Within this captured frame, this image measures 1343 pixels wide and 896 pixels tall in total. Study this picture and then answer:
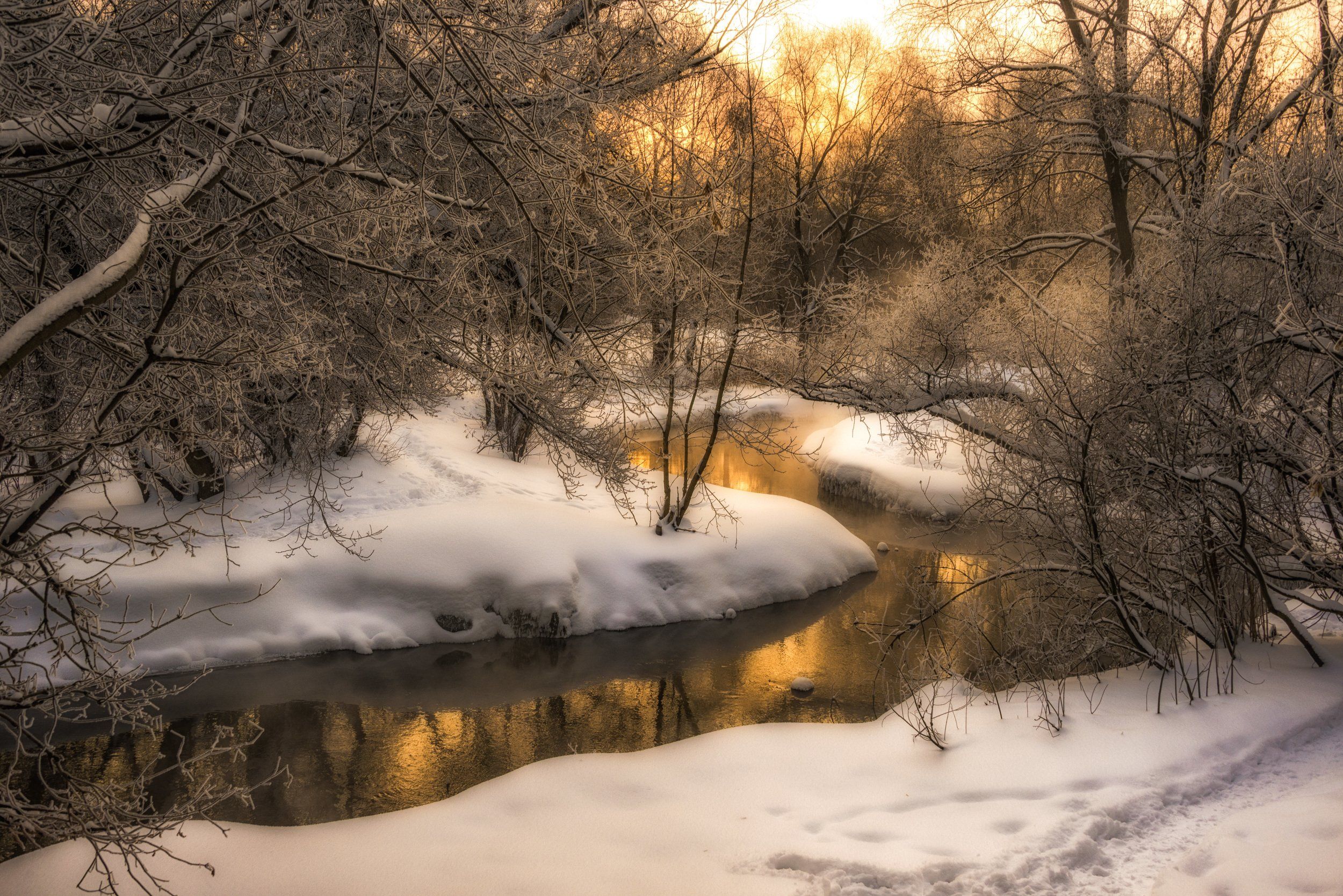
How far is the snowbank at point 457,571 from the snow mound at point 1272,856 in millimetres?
7403

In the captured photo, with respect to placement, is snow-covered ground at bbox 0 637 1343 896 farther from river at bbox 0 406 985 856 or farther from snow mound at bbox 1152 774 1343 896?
river at bbox 0 406 985 856

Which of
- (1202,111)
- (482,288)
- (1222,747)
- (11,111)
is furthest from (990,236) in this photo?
(11,111)

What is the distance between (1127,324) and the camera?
6867 millimetres

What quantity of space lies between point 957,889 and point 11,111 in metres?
5.09

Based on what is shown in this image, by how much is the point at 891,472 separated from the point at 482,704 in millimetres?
10392

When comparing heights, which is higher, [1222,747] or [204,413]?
[204,413]

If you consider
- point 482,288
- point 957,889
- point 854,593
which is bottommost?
point 957,889

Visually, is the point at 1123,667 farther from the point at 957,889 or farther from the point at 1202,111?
the point at 1202,111

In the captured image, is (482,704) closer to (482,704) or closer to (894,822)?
(482,704)

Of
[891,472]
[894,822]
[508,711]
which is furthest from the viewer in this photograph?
[891,472]

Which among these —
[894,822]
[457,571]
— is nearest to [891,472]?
[457,571]

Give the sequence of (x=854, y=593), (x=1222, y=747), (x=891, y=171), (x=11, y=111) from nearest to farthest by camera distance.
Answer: (x=11, y=111)
(x=1222, y=747)
(x=854, y=593)
(x=891, y=171)

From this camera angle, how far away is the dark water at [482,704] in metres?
7.49

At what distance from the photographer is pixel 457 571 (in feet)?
34.9
